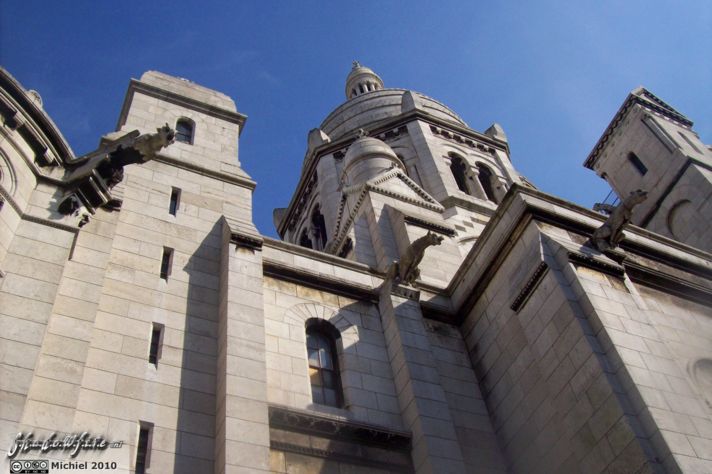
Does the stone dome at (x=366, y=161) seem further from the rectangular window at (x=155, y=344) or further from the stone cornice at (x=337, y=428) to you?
the rectangular window at (x=155, y=344)

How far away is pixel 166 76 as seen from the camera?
86.2 ft

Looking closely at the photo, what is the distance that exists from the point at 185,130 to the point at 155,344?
10270 mm

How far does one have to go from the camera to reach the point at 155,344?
15.5 m

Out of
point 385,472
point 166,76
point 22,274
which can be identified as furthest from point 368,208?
point 22,274

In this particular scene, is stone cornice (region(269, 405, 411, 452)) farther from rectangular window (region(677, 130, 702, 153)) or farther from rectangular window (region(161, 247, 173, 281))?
rectangular window (region(677, 130, 702, 153))

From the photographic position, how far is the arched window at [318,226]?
41.5 meters

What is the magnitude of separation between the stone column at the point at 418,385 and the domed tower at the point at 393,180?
4.09 m

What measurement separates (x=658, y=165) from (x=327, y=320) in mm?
20953

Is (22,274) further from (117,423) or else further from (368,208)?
(368,208)

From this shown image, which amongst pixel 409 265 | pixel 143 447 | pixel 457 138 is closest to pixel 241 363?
pixel 143 447

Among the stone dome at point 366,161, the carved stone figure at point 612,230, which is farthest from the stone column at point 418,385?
the stone dome at point 366,161

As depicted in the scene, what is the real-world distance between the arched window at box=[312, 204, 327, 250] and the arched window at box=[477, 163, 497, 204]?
28.4ft

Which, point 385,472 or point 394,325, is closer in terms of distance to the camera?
point 385,472

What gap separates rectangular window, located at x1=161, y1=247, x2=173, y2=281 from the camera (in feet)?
56.6
